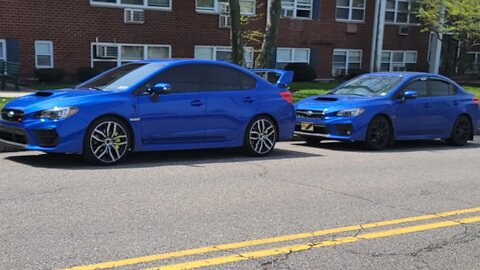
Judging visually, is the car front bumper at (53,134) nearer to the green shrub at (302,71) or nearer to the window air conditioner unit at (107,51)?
the window air conditioner unit at (107,51)

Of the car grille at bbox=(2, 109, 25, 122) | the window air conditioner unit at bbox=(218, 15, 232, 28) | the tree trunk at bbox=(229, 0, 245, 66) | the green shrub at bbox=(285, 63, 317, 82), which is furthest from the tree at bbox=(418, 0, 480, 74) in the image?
the car grille at bbox=(2, 109, 25, 122)

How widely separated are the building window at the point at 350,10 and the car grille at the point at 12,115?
2199 centimetres

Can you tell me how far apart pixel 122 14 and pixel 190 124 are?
1411cm

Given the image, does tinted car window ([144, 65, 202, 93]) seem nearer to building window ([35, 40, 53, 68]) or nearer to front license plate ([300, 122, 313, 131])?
front license plate ([300, 122, 313, 131])

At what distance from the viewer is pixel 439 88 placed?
12.5 m

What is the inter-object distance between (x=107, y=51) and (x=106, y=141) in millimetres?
14409

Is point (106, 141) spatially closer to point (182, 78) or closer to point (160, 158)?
point (160, 158)

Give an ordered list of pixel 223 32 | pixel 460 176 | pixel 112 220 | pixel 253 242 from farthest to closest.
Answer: pixel 223 32 → pixel 460 176 → pixel 112 220 → pixel 253 242

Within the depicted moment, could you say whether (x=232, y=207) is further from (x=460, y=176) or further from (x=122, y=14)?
(x=122, y=14)

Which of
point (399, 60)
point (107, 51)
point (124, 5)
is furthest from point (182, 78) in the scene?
point (399, 60)

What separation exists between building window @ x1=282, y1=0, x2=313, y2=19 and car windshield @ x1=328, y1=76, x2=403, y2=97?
14380 millimetres

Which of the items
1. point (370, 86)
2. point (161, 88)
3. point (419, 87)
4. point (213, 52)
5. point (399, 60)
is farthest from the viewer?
point (399, 60)

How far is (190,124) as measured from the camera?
8.93 meters

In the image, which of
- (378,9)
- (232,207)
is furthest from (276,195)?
(378,9)
